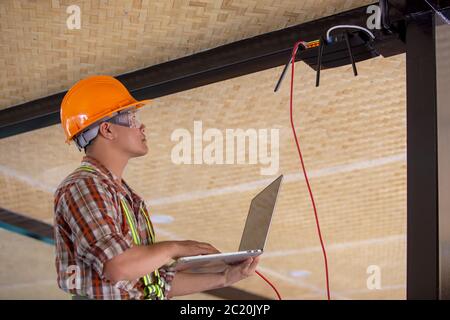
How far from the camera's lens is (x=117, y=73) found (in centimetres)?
385

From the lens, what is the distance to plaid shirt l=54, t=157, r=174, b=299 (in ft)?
7.49

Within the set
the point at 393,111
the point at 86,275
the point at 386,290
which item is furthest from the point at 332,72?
the point at 386,290

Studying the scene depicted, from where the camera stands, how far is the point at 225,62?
3477 millimetres

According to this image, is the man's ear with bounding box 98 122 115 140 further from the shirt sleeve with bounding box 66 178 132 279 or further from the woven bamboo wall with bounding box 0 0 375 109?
the woven bamboo wall with bounding box 0 0 375 109

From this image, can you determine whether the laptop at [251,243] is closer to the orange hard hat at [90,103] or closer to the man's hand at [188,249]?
the man's hand at [188,249]

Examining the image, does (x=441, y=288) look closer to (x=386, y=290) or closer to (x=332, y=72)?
(x=332, y=72)

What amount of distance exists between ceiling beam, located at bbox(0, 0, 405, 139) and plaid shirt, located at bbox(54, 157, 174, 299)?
107 cm

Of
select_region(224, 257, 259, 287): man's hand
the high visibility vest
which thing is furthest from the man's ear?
select_region(224, 257, 259, 287): man's hand

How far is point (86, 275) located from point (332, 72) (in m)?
1.88

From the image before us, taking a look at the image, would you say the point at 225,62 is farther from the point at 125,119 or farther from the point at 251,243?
the point at 251,243

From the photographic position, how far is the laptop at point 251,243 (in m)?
2.37

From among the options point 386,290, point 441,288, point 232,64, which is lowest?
point 441,288

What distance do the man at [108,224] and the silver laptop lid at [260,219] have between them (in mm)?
92

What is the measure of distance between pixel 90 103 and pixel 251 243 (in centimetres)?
73
